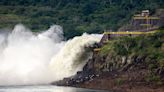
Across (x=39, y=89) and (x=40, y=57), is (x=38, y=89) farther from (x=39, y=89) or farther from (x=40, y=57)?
(x=40, y=57)

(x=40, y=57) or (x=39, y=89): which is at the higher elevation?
(x=40, y=57)

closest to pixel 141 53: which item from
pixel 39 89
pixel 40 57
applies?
pixel 39 89

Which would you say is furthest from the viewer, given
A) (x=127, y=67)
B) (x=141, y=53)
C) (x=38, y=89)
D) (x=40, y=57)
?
(x=40, y=57)

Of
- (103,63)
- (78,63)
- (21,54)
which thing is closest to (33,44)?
(21,54)

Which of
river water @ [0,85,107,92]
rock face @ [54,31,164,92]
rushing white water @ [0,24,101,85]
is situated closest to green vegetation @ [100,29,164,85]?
rock face @ [54,31,164,92]

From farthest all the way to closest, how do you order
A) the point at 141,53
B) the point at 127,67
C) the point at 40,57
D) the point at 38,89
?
the point at 40,57
the point at 141,53
the point at 38,89
the point at 127,67

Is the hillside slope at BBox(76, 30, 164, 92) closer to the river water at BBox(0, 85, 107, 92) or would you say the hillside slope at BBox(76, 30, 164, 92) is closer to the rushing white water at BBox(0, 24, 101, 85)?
the river water at BBox(0, 85, 107, 92)

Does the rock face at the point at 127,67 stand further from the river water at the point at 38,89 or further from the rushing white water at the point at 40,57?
the rushing white water at the point at 40,57

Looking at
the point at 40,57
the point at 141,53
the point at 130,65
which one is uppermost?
the point at 141,53
